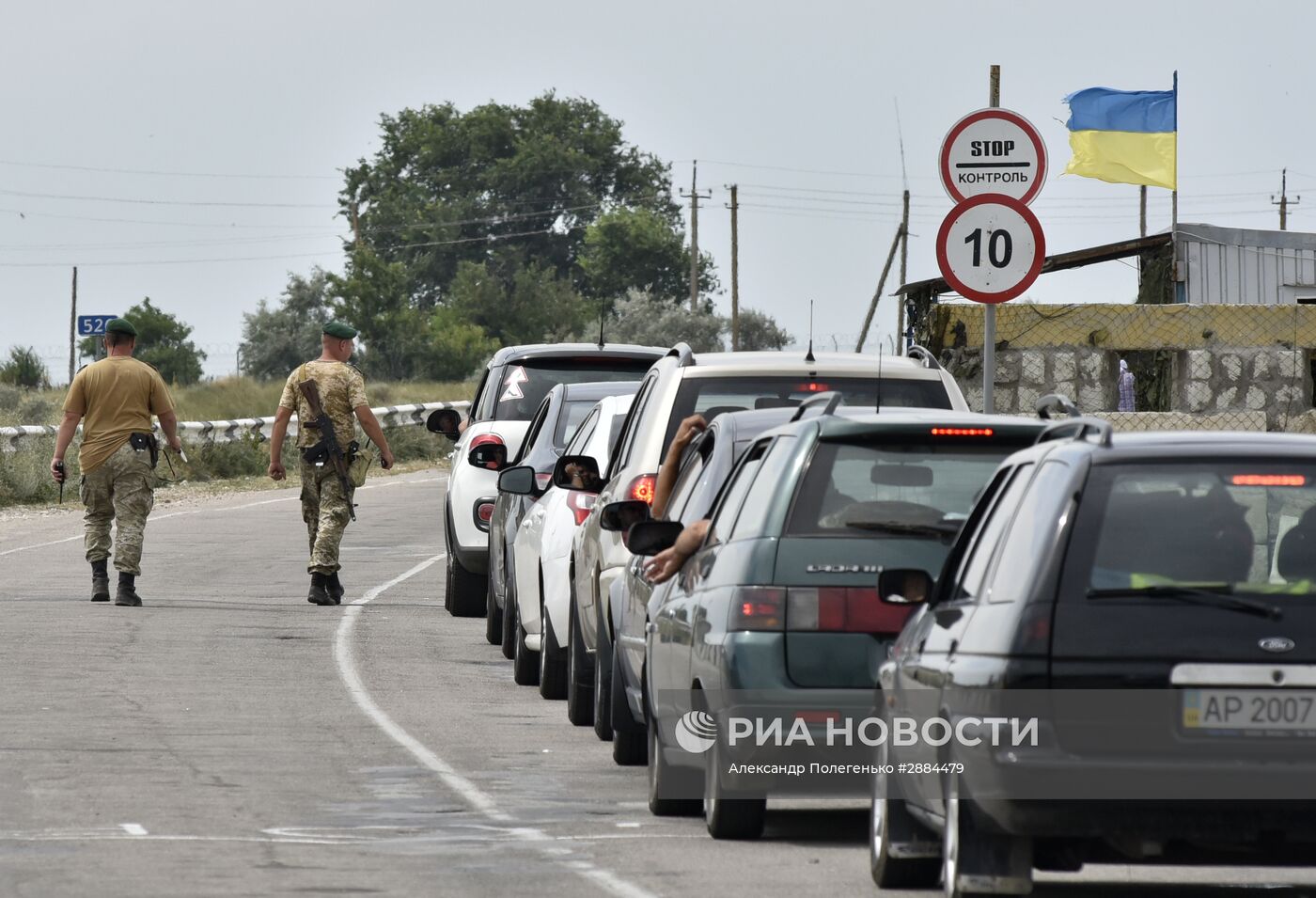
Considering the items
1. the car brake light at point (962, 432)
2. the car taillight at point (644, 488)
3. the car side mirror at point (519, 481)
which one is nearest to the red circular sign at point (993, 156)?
the car side mirror at point (519, 481)

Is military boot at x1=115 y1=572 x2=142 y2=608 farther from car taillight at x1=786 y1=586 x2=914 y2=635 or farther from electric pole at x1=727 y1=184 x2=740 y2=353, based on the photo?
electric pole at x1=727 y1=184 x2=740 y2=353

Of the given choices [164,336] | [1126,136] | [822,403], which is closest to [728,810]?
[822,403]

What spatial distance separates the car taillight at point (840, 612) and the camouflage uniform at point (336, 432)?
405 inches

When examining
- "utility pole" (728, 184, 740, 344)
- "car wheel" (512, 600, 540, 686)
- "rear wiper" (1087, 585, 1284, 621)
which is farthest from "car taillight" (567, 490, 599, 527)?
"utility pole" (728, 184, 740, 344)

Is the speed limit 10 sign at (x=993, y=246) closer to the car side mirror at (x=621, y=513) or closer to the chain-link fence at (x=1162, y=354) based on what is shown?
the car side mirror at (x=621, y=513)

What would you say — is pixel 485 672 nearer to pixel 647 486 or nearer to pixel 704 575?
pixel 647 486

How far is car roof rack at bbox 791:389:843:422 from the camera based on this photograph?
8.60 metres

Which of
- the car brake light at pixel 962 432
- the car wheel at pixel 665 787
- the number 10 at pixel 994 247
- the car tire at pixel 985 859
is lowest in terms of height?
the car wheel at pixel 665 787

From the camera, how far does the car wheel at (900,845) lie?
7602 millimetres

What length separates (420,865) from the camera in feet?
26.6

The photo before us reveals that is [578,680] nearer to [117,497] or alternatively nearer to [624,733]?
[624,733]

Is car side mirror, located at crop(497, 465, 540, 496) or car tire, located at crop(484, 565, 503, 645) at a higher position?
car side mirror, located at crop(497, 465, 540, 496)

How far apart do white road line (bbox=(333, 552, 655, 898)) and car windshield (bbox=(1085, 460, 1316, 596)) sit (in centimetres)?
183

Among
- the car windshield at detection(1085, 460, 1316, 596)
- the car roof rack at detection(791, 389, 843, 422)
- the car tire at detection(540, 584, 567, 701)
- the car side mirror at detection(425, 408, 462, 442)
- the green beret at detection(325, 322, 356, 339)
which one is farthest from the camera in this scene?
the car side mirror at detection(425, 408, 462, 442)
